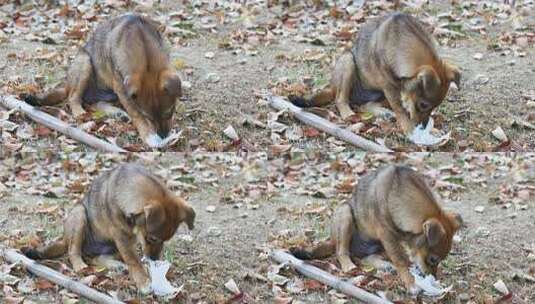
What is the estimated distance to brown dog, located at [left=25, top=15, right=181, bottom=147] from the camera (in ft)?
30.9

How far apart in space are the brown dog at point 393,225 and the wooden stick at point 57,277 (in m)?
1.59

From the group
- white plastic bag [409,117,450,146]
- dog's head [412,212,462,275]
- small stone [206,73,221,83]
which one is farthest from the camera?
small stone [206,73,221,83]

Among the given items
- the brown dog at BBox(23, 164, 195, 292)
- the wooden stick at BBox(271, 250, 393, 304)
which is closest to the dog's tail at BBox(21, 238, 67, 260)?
the brown dog at BBox(23, 164, 195, 292)

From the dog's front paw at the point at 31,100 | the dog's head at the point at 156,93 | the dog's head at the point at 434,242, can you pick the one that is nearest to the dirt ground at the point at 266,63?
the dog's front paw at the point at 31,100

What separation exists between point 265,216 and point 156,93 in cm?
155

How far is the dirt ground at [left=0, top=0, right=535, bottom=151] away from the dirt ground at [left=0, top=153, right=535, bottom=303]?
31 centimetres

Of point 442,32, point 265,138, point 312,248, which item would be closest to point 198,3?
point 442,32

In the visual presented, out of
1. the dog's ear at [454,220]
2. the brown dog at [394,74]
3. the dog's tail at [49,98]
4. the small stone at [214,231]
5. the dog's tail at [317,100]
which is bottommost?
the small stone at [214,231]

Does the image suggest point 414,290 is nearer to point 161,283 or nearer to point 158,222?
point 161,283

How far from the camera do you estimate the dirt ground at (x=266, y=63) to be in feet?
33.7

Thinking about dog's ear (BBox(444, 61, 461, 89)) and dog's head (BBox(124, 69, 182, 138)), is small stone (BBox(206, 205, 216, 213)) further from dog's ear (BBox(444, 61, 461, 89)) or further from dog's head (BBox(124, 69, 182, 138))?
dog's ear (BBox(444, 61, 461, 89))

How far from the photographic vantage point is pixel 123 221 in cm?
923

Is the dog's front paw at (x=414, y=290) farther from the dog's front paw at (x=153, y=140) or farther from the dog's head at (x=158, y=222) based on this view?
the dog's front paw at (x=153, y=140)

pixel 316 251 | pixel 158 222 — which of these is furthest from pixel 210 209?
pixel 158 222
